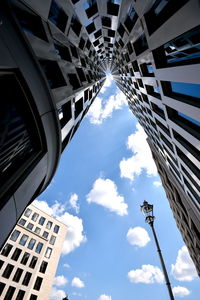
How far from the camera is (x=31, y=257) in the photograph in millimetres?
38000

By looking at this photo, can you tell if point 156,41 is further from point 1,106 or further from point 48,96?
point 1,106

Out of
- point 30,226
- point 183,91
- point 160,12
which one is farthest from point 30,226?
point 160,12

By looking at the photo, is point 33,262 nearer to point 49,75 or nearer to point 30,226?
point 30,226

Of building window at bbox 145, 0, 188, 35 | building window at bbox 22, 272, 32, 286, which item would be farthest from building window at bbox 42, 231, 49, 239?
building window at bbox 145, 0, 188, 35

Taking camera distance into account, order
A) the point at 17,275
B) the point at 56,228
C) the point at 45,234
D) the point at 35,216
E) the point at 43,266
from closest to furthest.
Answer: the point at 17,275 < the point at 43,266 < the point at 45,234 < the point at 35,216 < the point at 56,228

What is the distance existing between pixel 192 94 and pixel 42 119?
8542 millimetres

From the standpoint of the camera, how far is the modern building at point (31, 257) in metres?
32.8

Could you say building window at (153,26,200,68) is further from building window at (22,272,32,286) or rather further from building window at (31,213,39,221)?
building window at (31,213,39,221)

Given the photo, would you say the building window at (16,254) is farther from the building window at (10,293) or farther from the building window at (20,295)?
the building window at (20,295)

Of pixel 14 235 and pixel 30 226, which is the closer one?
pixel 14 235

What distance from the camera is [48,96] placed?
8.70 m

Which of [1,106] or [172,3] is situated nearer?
[1,106]

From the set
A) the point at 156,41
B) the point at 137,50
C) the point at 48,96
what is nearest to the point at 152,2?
the point at 156,41

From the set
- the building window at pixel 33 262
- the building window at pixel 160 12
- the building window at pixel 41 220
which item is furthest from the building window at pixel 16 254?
the building window at pixel 160 12
